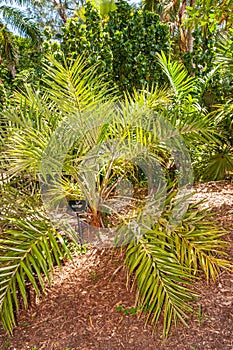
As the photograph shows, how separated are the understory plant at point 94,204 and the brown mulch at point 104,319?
0.09 m

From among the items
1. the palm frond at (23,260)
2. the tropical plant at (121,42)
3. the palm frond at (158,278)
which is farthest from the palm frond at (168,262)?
the tropical plant at (121,42)

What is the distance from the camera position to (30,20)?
13.1m

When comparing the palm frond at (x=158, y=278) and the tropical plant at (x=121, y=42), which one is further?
the tropical plant at (x=121, y=42)

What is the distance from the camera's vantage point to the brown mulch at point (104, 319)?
2029 mm

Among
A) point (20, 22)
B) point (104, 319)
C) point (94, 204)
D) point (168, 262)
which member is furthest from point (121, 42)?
point (20, 22)

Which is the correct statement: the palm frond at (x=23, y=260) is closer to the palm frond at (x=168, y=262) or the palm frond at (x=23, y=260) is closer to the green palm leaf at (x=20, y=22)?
the palm frond at (x=168, y=262)

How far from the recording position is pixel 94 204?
2.62m

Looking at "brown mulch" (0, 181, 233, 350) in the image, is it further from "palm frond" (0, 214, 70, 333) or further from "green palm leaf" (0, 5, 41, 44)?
"green palm leaf" (0, 5, 41, 44)

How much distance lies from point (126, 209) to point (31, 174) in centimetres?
84

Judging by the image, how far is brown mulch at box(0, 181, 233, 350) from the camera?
2029 millimetres

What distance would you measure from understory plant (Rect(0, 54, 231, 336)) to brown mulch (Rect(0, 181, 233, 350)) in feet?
0.30

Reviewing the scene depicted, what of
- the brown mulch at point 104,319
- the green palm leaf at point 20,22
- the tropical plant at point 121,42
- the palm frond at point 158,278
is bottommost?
the brown mulch at point 104,319

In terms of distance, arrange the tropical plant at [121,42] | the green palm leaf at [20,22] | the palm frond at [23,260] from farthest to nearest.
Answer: the green palm leaf at [20,22]
the tropical plant at [121,42]
the palm frond at [23,260]

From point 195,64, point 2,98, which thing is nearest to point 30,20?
point 2,98
